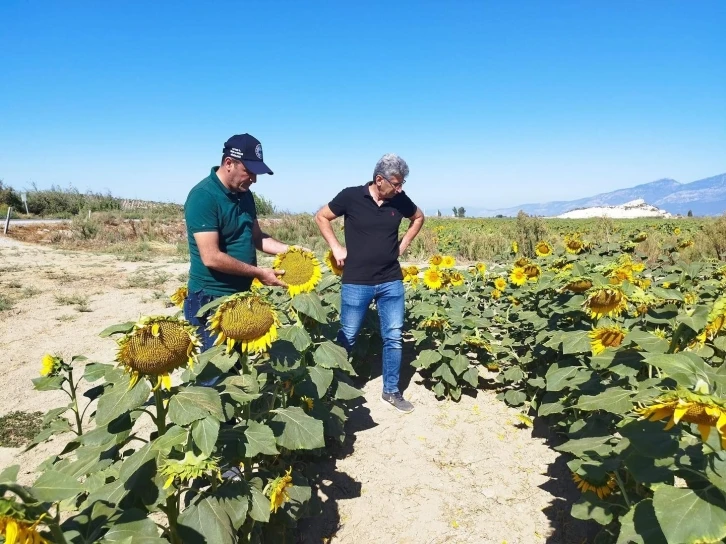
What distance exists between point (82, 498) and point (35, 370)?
393cm

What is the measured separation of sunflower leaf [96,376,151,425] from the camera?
1.31 metres

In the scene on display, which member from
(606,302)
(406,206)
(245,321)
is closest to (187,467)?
(245,321)

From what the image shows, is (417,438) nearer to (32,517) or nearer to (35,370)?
(32,517)

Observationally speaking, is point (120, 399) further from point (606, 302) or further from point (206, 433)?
point (606, 302)

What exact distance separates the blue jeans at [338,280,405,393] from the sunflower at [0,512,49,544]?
2533 mm

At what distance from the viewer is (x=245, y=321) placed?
1.68 metres

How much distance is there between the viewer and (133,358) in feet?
4.46

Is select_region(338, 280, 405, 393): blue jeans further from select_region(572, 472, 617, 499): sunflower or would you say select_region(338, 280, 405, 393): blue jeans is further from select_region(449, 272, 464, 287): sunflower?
select_region(572, 472, 617, 499): sunflower

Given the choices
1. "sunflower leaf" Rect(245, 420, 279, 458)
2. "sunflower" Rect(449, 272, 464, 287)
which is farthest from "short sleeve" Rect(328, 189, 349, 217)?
"sunflower leaf" Rect(245, 420, 279, 458)

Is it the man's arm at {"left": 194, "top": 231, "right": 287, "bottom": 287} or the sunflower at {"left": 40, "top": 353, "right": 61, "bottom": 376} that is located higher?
the man's arm at {"left": 194, "top": 231, "right": 287, "bottom": 287}

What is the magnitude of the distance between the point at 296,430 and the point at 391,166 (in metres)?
2.10

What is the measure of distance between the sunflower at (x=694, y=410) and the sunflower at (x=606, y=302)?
1.22 m

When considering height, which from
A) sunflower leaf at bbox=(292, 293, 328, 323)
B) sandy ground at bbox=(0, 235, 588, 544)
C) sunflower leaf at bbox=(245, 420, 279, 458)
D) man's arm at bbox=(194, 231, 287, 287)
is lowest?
sandy ground at bbox=(0, 235, 588, 544)

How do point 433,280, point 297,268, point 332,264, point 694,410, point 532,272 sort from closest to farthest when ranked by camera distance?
point 694,410 → point 297,268 → point 332,264 → point 532,272 → point 433,280
